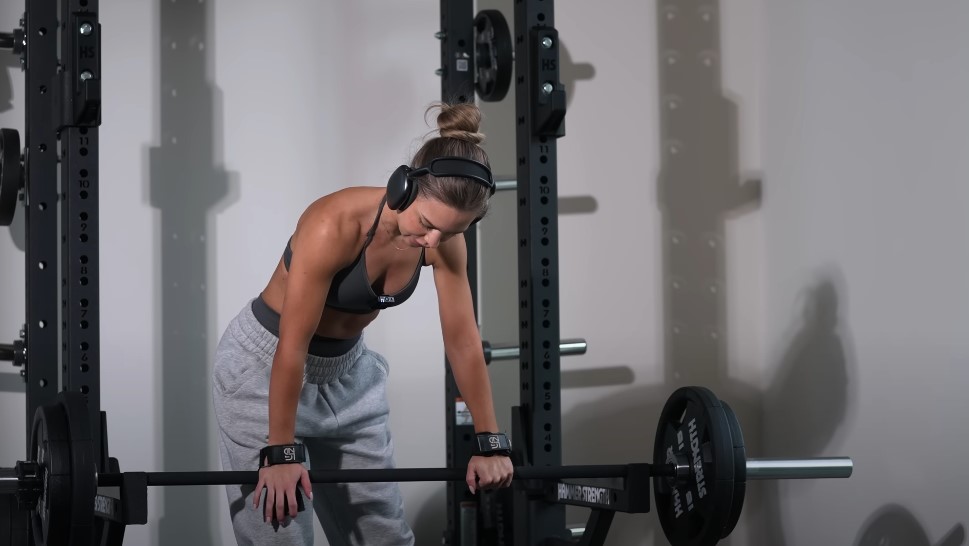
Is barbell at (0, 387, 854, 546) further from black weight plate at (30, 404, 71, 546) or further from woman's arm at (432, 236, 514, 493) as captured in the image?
woman's arm at (432, 236, 514, 493)

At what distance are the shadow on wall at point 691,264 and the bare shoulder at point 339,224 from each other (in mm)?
1698

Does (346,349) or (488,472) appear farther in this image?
(346,349)

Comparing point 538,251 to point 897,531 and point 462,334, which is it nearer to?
point 462,334

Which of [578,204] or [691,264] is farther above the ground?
[578,204]

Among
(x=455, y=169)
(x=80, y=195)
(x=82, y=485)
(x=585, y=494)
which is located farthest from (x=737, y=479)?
(x=80, y=195)

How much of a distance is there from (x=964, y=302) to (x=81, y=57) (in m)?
2.28

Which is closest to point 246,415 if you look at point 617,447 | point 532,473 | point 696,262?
point 532,473

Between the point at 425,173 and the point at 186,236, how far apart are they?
4.92 ft

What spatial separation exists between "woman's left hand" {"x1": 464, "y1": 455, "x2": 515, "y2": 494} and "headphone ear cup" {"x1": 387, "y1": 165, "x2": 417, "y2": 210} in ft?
1.96

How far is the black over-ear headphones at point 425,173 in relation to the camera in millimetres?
2025

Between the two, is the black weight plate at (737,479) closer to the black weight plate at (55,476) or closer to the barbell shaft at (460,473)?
the barbell shaft at (460,473)

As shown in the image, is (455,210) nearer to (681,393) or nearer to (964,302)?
(681,393)

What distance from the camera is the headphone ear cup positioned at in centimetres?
203

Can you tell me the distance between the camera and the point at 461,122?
2.15 meters
